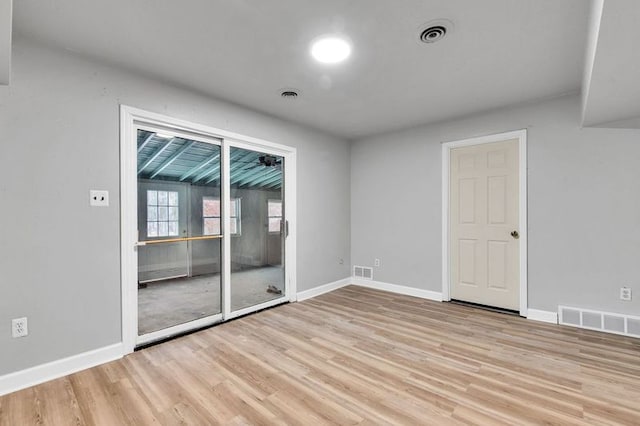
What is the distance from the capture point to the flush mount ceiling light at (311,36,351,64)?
7.14 feet

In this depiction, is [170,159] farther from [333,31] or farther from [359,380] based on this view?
[359,380]

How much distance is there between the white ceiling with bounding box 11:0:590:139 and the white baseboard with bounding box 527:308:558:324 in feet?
7.77

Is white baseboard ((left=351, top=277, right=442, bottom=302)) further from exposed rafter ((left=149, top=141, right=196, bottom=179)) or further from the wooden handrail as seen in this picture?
exposed rafter ((left=149, top=141, right=196, bottom=179))

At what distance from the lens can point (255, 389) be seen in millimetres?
2049

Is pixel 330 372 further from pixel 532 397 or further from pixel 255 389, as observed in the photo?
pixel 532 397

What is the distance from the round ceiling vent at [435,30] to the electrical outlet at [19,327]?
11.3 ft

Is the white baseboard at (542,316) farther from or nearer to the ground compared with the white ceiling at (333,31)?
nearer to the ground

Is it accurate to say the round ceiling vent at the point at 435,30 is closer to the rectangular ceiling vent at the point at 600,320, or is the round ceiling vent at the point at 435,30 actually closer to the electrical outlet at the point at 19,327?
the rectangular ceiling vent at the point at 600,320

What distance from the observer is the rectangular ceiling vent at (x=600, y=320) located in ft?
9.29

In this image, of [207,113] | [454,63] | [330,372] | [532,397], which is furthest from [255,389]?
[454,63]

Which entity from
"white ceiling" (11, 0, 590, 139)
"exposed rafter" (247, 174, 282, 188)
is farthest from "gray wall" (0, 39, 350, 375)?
"exposed rafter" (247, 174, 282, 188)

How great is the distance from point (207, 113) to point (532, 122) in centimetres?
362

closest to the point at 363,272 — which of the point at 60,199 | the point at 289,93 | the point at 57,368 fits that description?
the point at 289,93

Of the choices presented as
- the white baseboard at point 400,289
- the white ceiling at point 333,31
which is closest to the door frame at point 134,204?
the white ceiling at point 333,31
